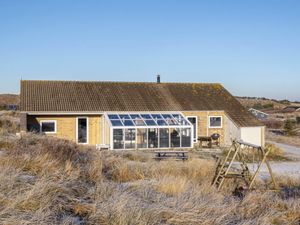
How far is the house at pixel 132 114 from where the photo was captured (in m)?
26.5

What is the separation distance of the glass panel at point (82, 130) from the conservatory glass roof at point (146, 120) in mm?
1932

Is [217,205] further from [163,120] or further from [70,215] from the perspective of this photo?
[163,120]

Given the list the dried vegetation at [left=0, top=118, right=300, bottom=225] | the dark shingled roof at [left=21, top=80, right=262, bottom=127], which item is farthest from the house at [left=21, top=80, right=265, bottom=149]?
the dried vegetation at [left=0, top=118, right=300, bottom=225]

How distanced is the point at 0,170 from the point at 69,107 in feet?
69.9

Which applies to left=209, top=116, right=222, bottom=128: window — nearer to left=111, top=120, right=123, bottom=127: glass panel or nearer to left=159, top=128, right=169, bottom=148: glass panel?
left=159, top=128, right=169, bottom=148: glass panel

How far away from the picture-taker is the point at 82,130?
91.4 ft

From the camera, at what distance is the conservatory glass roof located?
86.7ft

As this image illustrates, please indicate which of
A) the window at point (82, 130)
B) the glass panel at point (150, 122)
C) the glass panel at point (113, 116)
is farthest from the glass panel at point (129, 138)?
the window at point (82, 130)

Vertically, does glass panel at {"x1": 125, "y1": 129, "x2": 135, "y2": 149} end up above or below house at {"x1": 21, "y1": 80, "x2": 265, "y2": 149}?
below

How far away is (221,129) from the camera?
102ft

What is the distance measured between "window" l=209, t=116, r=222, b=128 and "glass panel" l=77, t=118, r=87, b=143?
9.35 metres

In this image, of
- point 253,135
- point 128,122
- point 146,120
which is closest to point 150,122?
point 146,120

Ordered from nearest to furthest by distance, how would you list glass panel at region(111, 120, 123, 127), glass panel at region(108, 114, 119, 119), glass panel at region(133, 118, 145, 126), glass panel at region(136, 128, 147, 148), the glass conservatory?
the glass conservatory
glass panel at region(111, 120, 123, 127)
glass panel at region(136, 128, 147, 148)
glass panel at region(133, 118, 145, 126)
glass panel at region(108, 114, 119, 119)

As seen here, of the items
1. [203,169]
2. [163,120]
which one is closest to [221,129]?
[163,120]
